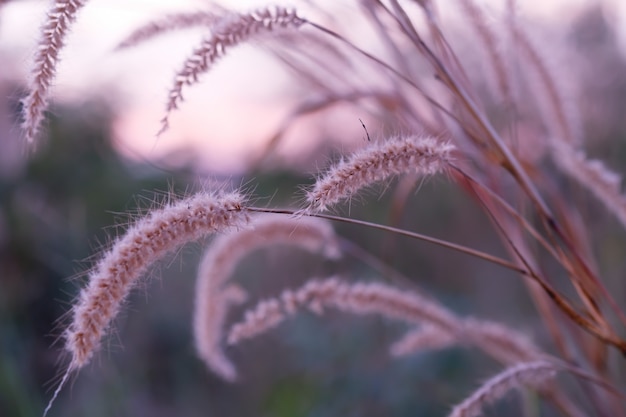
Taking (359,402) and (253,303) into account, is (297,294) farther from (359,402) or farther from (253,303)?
(253,303)

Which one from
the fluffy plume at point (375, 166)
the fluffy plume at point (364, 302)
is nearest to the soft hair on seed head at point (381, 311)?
the fluffy plume at point (364, 302)

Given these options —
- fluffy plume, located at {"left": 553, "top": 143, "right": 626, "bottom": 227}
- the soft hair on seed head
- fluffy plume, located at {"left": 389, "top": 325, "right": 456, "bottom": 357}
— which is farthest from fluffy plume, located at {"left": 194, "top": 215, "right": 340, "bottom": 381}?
fluffy plume, located at {"left": 553, "top": 143, "right": 626, "bottom": 227}

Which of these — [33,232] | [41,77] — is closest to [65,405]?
[33,232]

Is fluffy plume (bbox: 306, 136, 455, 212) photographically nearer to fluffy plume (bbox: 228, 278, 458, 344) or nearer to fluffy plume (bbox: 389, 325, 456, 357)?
fluffy plume (bbox: 228, 278, 458, 344)

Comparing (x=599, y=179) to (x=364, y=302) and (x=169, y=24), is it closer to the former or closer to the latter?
(x=364, y=302)

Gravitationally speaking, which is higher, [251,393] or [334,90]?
[334,90]
